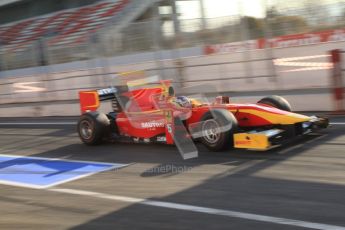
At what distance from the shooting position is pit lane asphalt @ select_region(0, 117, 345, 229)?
483 cm

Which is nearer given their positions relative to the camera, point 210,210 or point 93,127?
point 210,210

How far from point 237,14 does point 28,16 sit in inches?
968

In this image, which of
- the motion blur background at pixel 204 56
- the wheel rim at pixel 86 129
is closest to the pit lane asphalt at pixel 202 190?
the wheel rim at pixel 86 129

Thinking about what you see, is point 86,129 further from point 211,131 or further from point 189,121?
point 211,131

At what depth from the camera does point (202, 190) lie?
5738 mm

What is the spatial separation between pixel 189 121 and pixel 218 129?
2.06 ft

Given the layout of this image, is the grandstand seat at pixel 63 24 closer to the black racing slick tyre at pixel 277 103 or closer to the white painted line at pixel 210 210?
the black racing slick tyre at pixel 277 103

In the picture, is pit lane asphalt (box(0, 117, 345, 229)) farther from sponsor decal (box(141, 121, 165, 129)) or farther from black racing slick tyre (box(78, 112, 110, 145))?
black racing slick tyre (box(78, 112, 110, 145))

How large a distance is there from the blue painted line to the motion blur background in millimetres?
1991

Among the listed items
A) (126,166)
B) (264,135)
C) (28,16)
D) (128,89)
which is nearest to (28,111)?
(128,89)

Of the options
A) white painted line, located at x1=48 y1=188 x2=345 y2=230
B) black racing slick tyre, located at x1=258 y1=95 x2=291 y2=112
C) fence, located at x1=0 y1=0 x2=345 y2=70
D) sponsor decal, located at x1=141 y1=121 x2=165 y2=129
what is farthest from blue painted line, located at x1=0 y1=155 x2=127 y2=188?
fence, located at x1=0 y1=0 x2=345 y2=70

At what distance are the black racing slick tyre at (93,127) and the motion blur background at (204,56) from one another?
134cm

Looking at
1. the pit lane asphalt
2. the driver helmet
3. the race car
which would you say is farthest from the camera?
the driver helmet

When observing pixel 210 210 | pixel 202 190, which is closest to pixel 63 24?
pixel 202 190
